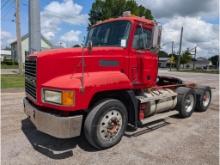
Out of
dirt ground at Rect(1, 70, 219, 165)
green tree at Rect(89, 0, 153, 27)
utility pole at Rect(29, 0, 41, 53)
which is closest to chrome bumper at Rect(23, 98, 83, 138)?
dirt ground at Rect(1, 70, 219, 165)

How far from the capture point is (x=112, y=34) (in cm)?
557

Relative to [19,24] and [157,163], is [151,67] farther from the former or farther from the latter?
[19,24]

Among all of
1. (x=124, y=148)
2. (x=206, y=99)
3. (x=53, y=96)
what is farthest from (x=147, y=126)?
(x=206, y=99)

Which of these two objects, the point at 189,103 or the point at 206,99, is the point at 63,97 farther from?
the point at 206,99

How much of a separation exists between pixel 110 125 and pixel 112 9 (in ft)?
113

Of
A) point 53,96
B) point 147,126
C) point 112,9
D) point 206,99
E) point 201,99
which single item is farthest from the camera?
point 112,9

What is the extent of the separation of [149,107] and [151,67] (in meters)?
1.01

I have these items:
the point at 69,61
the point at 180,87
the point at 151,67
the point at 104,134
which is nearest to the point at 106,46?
the point at 69,61

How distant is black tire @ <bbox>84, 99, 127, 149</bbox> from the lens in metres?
4.51

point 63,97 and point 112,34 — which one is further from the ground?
point 112,34

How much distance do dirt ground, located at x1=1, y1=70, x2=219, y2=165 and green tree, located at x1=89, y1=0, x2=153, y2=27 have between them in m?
32.4

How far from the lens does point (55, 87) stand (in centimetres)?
420

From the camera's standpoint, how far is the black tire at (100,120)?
4512mm

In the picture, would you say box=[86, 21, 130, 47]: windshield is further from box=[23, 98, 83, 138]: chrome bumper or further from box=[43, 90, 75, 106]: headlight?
box=[23, 98, 83, 138]: chrome bumper
